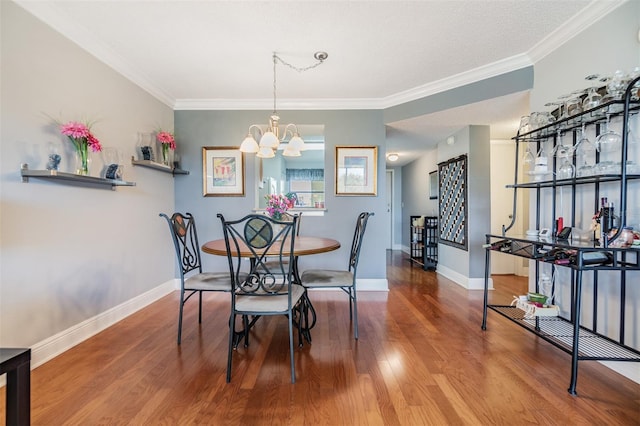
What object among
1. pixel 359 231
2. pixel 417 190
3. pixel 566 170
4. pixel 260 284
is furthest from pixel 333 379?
pixel 417 190

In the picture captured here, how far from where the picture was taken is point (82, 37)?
2.08 m

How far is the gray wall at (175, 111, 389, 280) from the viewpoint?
345 centimetres

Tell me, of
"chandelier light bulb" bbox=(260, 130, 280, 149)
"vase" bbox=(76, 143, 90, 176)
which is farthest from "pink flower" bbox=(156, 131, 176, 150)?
"chandelier light bulb" bbox=(260, 130, 280, 149)

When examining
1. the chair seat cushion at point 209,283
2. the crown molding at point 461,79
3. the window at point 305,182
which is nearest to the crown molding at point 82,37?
the chair seat cushion at point 209,283

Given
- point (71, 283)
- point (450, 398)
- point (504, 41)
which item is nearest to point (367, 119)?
point (504, 41)

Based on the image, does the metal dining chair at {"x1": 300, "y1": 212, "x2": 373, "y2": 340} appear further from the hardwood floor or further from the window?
the window

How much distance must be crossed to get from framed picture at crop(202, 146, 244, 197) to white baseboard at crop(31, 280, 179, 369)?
1.34 meters

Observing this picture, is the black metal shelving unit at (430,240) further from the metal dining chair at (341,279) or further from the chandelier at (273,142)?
the chandelier at (273,142)

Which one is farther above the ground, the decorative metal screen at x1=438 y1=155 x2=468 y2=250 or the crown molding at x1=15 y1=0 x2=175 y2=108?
the crown molding at x1=15 y1=0 x2=175 y2=108

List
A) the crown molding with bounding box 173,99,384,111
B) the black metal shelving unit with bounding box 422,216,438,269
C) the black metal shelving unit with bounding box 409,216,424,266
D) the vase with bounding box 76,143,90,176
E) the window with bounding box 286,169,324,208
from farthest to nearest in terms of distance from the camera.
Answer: the window with bounding box 286,169,324,208 < the black metal shelving unit with bounding box 409,216,424,266 < the black metal shelving unit with bounding box 422,216,438,269 < the crown molding with bounding box 173,99,384,111 < the vase with bounding box 76,143,90,176

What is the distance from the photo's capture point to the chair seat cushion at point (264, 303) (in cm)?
163

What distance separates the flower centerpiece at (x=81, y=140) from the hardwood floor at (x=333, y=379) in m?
1.35

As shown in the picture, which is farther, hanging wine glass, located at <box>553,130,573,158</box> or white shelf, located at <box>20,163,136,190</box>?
hanging wine glass, located at <box>553,130,573,158</box>

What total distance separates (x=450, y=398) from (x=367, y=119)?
2964 millimetres
